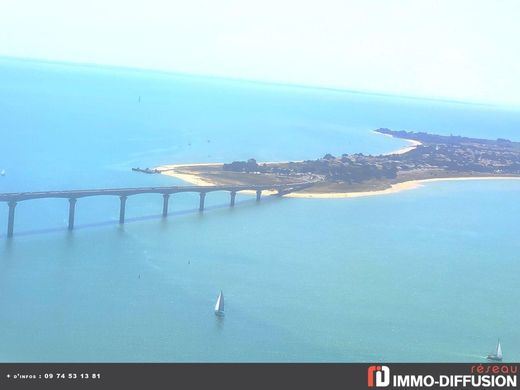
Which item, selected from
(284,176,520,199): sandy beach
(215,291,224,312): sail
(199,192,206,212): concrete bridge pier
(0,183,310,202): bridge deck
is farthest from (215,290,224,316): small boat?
(284,176,520,199): sandy beach

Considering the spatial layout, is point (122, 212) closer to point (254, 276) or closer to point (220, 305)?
point (254, 276)

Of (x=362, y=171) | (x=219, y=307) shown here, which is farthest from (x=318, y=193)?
(x=219, y=307)

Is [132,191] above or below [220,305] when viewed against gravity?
above

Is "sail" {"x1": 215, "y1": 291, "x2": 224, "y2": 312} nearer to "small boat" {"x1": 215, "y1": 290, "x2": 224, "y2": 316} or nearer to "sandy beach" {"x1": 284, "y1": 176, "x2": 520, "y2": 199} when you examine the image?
"small boat" {"x1": 215, "y1": 290, "x2": 224, "y2": 316}

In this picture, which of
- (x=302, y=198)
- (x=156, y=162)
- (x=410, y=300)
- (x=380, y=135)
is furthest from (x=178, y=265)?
(x=380, y=135)

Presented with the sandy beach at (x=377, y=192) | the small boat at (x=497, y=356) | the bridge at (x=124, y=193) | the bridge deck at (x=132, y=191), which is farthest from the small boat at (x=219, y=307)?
the sandy beach at (x=377, y=192)

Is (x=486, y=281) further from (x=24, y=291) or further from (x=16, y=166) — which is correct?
(x=16, y=166)
